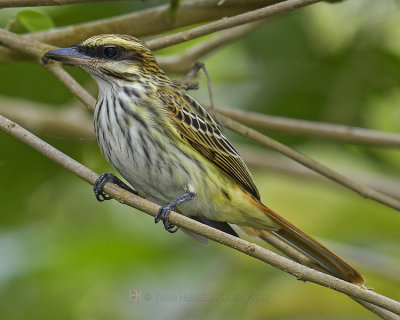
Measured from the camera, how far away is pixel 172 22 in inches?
180

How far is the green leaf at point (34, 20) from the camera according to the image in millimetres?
4405

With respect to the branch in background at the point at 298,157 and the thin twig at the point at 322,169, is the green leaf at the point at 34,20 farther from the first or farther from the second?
the thin twig at the point at 322,169

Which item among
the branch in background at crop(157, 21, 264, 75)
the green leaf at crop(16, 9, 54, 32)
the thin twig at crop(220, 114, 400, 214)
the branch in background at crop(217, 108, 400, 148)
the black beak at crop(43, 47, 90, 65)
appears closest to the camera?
the black beak at crop(43, 47, 90, 65)

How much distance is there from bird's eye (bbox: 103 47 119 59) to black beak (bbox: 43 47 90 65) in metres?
0.12

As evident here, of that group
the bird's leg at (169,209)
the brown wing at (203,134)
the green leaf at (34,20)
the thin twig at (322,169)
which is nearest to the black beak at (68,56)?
the brown wing at (203,134)

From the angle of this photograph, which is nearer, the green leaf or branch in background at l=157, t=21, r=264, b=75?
the green leaf

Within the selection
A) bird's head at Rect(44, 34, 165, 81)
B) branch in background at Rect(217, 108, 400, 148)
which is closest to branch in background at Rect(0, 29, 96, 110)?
bird's head at Rect(44, 34, 165, 81)

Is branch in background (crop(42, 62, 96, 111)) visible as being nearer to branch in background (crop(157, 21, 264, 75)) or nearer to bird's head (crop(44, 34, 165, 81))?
bird's head (crop(44, 34, 165, 81))

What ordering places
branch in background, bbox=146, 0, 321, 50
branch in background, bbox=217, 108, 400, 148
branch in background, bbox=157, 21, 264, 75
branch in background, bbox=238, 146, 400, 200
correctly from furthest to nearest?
branch in background, bbox=238, 146, 400, 200
branch in background, bbox=157, 21, 264, 75
branch in background, bbox=217, 108, 400, 148
branch in background, bbox=146, 0, 321, 50

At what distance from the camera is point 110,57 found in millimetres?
→ 4102

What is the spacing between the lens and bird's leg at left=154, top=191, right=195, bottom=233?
381 centimetres

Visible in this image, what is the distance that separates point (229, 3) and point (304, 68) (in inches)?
63.6

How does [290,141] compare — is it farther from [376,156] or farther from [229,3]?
[229,3]

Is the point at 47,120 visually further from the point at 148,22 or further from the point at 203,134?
the point at 203,134
